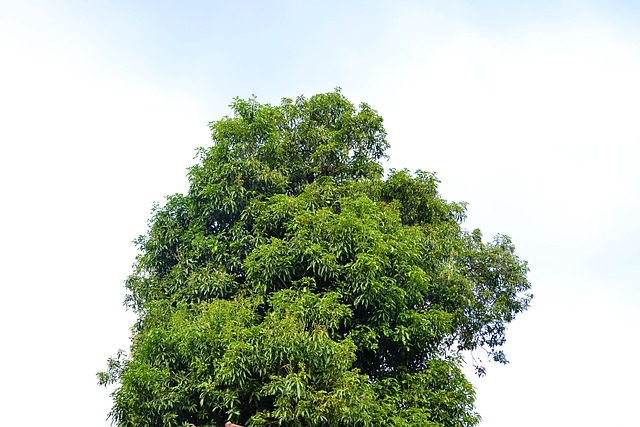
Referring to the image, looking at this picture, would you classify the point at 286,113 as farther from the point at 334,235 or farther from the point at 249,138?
the point at 334,235

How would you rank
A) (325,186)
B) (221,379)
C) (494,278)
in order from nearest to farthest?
1. (221,379)
2. (325,186)
3. (494,278)

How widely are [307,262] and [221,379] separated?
94.9 inches

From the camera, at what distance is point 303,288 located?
10828 millimetres

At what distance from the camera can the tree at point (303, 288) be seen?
10078mm

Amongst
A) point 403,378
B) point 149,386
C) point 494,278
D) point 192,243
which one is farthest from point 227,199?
point 494,278

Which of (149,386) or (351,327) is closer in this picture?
(149,386)

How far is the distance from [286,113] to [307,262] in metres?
3.82

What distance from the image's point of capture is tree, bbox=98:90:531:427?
1008 cm

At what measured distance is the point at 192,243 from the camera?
12.4 m

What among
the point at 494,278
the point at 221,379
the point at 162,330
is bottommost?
the point at 221,379

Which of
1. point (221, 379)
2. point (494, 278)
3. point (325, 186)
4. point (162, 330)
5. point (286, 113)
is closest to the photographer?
point (221, 379)

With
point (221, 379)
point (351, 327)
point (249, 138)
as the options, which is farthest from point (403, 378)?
point (249, 138)

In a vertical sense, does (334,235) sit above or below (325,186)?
below

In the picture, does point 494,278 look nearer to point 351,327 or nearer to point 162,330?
point 351,327
